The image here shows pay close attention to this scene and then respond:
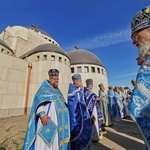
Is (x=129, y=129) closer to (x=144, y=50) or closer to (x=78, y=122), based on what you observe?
(x=78, y=122)

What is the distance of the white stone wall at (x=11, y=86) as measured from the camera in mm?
10167

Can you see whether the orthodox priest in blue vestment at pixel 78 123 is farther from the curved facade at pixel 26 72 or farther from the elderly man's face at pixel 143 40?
the curved facade at pixel 26 72

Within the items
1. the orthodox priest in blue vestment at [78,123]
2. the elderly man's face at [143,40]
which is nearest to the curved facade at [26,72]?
the orthodox priest in blue vestment at [78,123]

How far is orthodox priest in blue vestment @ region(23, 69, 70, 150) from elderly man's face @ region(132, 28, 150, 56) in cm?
224

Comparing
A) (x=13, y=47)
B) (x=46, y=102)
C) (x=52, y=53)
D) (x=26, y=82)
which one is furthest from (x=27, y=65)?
(x=46, y=102)

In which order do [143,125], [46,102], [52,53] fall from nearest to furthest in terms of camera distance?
[143,125] → [46,102] → [52,53]

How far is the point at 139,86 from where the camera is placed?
936 millimetres

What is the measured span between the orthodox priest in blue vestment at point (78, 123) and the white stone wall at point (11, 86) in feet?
29.4

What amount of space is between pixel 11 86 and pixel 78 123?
9604mm

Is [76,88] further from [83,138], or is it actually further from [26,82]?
[26,82]

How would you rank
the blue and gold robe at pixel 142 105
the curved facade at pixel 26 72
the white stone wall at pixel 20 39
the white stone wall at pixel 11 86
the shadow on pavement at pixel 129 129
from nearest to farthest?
the blue and gold robe at pixel 142 105 < the shadow on pavement at pixel 129 129 < the white stone wall at pixel 11 86 < the curved facade at pixel 26 72 < the white stone wall at pixel 20 39

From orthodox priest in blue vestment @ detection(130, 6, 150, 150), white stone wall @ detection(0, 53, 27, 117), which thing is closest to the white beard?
orthodox priest in blue vestment @ detection(130, 6, 150, 150)

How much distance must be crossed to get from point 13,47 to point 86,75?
11.8 meters

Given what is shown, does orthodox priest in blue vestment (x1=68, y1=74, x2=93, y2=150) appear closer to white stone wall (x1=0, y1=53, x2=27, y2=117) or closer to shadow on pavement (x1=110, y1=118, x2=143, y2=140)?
shadow on pavement (x1=110, y1=118, x2=143, y2=140)
